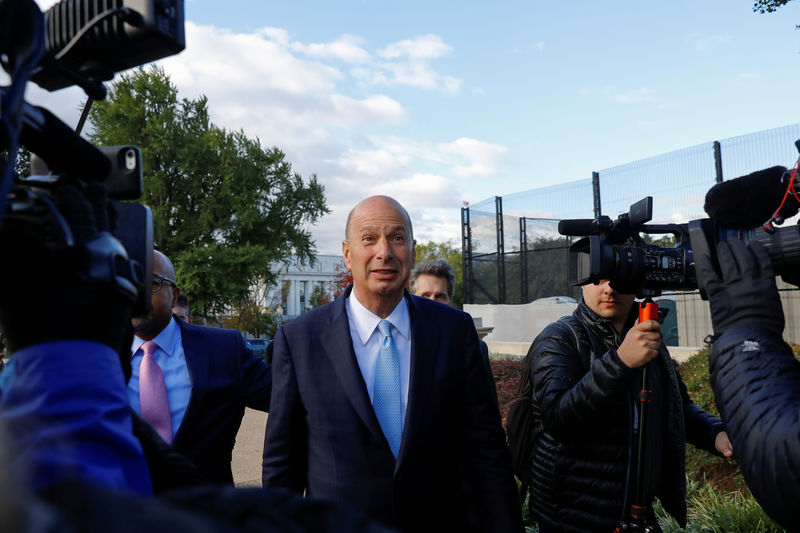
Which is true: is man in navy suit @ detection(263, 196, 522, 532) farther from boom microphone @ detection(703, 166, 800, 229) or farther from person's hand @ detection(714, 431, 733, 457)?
boom microphone @ detection(703, 166, 800, 229)

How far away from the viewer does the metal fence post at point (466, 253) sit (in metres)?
17.2

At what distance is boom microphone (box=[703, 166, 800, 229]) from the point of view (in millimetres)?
1595

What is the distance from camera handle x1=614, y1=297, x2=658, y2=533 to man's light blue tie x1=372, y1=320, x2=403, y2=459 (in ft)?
3.54

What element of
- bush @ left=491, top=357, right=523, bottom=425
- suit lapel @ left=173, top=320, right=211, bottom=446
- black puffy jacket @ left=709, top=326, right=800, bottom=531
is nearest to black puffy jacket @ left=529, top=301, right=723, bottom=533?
black puffy jacket @ left=709, top=326, right=800, bottom=531

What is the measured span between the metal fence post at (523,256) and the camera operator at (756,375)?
46.6 feet

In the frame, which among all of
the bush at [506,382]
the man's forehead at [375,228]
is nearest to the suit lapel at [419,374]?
the man's forehead at [375,228]

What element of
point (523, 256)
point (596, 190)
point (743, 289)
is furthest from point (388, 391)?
point (523, 256)

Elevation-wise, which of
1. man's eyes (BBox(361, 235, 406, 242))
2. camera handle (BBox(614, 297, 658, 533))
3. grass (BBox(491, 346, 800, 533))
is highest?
man's eyes (BBox(361, 235, 406, 242))

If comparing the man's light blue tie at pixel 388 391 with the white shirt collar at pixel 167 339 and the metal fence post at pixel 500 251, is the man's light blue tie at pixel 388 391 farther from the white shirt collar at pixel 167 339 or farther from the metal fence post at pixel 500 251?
the metal fence post at pixel 500 251

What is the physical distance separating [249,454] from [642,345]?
6.26 metres

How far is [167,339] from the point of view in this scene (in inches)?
122

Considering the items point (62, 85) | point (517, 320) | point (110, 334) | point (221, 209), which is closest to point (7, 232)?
point (110, 334)

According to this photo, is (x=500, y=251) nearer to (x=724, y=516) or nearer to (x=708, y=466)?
(x=708, y=466)

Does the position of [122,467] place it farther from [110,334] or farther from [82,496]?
[82,496]
